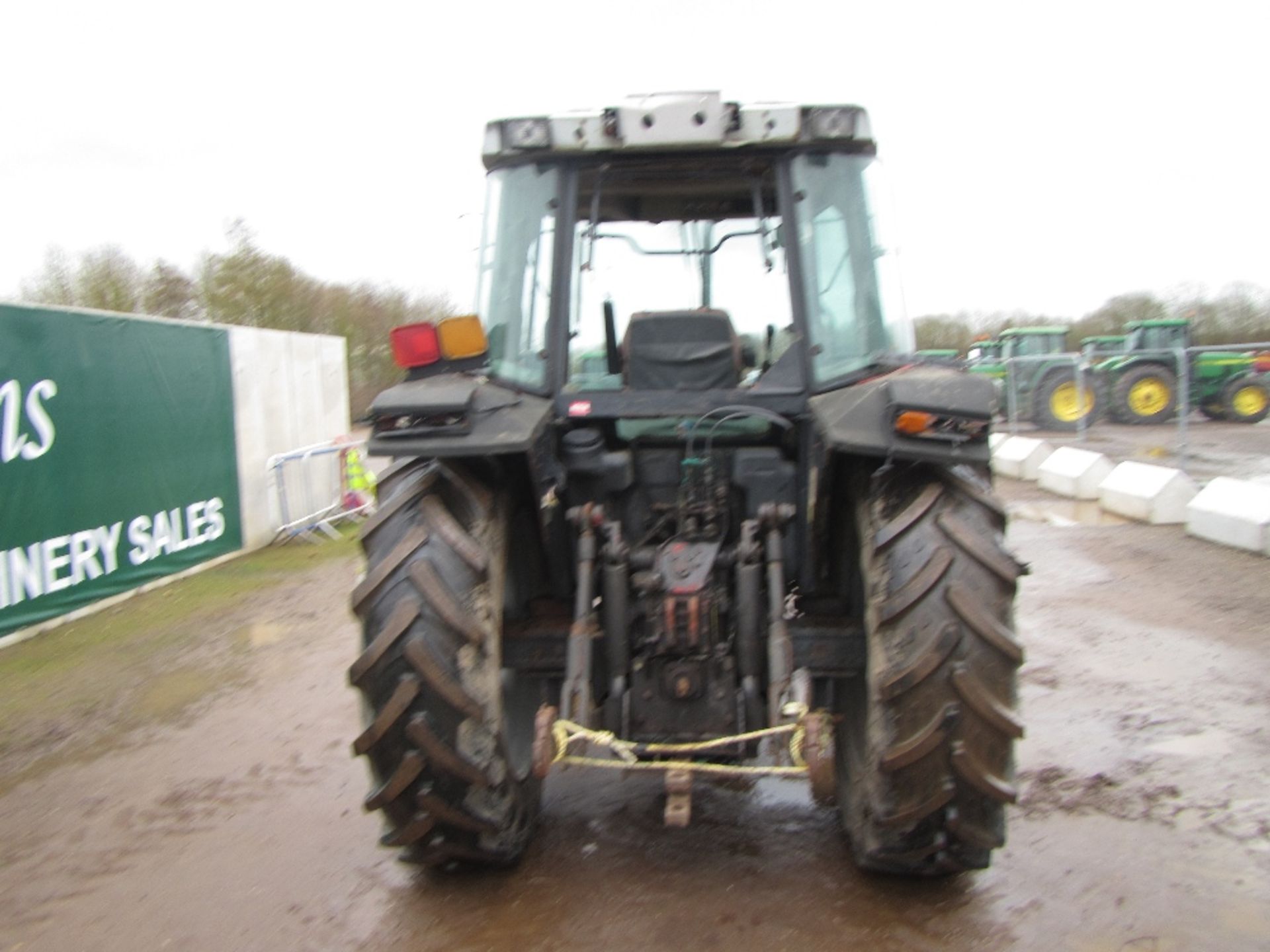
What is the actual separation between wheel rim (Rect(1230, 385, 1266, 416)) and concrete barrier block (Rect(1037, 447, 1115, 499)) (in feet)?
36.1

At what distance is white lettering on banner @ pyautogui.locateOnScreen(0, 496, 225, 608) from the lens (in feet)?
23.8

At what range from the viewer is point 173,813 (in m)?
4.34

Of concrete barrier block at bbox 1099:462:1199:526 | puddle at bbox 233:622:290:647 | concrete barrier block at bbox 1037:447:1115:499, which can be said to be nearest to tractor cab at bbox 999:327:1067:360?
concrete barrier block at bbox 1037:447:1115:499

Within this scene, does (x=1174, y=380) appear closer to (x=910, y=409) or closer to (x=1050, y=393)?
(x=1050, y=393)

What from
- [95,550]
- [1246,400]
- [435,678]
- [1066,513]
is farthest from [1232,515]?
[1246,400]

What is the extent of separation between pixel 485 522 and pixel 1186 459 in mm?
15120

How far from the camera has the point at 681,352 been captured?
3.77 m

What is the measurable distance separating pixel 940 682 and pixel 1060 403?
19.8 m

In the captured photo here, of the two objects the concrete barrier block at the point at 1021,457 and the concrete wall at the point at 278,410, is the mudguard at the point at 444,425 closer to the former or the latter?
the concrete wall at the point at 278,410

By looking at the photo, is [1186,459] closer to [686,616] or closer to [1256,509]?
[1256,509]

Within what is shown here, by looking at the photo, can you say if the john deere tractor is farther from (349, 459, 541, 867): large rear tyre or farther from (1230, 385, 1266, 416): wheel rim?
(1230, 385, 1266, 416): wheel rim

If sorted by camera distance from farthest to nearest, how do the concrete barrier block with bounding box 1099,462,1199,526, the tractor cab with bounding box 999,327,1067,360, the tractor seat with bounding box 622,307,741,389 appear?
the tractor cab with bounding box 999,327,1067,360
the concrete barrier block with bounding box 1099,462,1199,526
the tractor seat with bounding box 622,307,741,389

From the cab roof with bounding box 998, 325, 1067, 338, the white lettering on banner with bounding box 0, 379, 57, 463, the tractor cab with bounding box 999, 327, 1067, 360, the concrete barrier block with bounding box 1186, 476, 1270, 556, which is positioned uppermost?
the cab roof with bounding box 998, 325, 1067, 338

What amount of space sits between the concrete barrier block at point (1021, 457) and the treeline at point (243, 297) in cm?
1288
